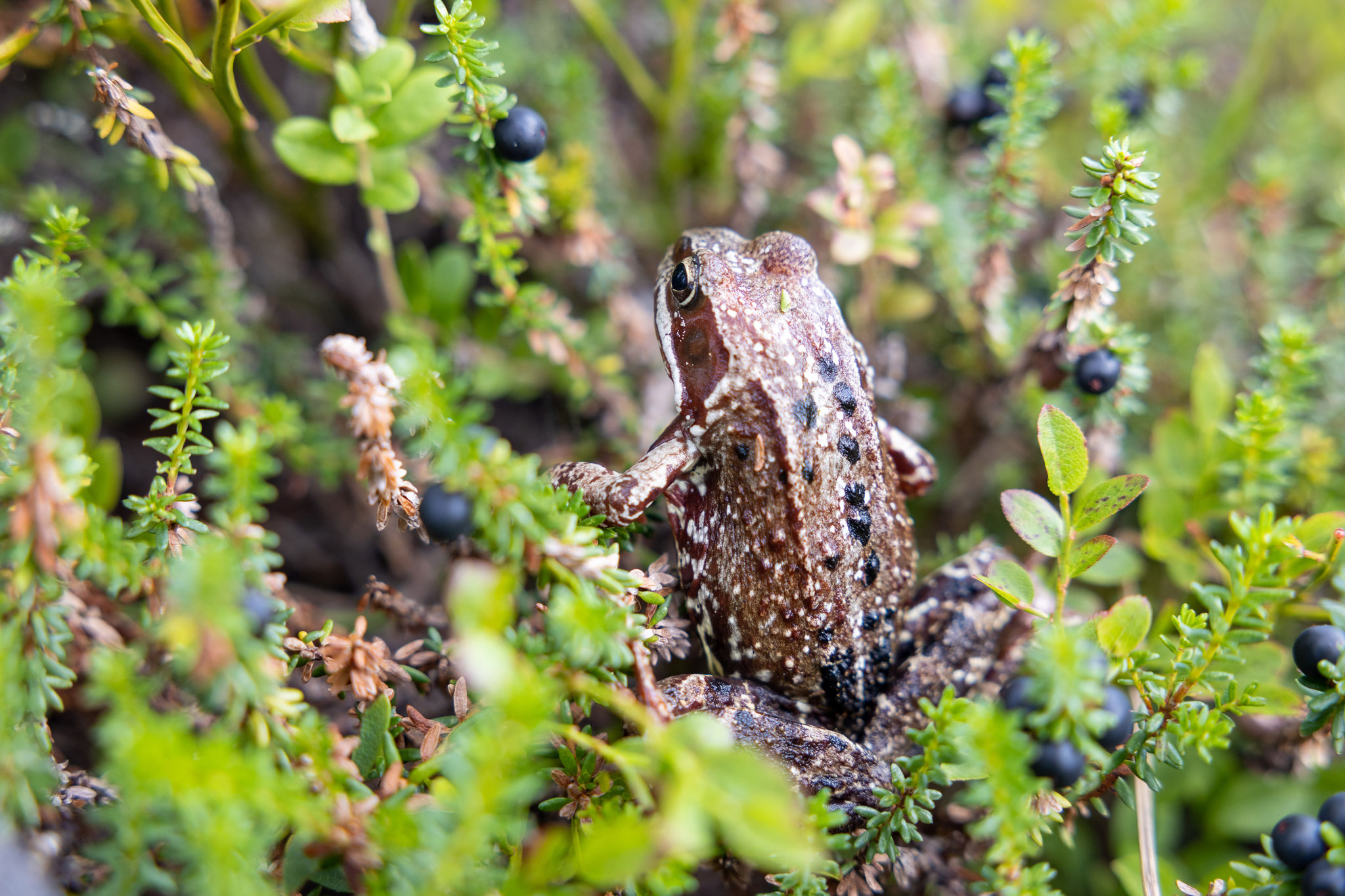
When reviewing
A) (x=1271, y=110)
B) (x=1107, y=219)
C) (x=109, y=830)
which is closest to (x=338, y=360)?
(x=109, y=830)

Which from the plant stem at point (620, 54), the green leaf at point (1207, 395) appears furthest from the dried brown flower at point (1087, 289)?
the plant stem at point (620, 54)

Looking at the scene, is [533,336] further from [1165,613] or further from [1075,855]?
[1075,855]

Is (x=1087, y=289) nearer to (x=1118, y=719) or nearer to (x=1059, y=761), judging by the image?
(x=1118, y=719)

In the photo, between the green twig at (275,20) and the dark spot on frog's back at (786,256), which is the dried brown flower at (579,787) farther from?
the green twig at (275,20)

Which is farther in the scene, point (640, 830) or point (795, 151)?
point (795, 151)

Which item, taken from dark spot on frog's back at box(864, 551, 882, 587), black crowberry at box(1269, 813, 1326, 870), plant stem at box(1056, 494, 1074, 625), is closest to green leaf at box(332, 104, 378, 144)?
dark spot on frog's back at box(864, 551, 882, 587)

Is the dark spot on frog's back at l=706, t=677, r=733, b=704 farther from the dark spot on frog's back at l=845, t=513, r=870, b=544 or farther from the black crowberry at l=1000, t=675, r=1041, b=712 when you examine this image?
the black crowberry at l=1000, t=675, r=1041, b=712

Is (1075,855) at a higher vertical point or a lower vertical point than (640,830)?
lower
